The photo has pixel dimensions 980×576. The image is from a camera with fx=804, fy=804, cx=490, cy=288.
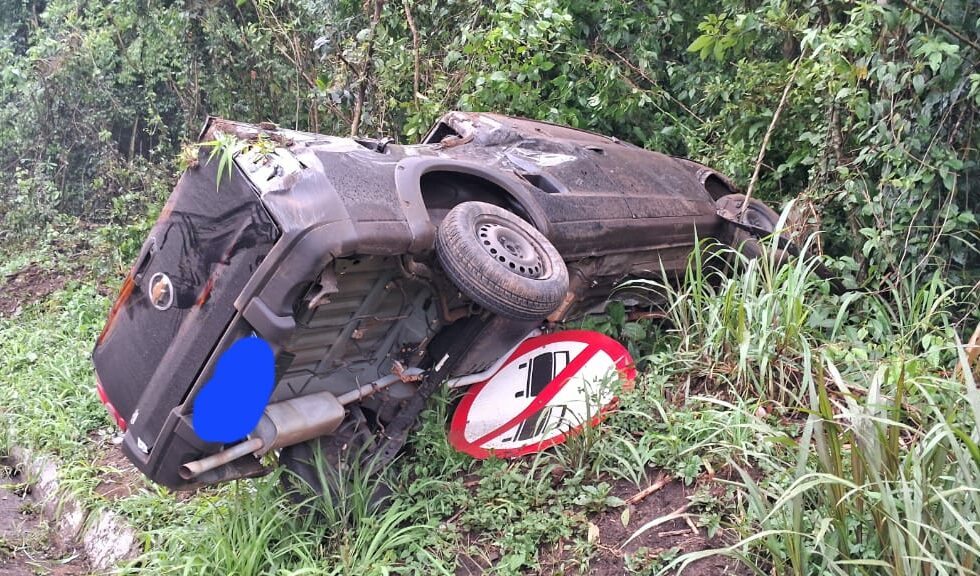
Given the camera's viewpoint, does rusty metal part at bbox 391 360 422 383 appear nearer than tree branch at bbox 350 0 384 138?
Yes

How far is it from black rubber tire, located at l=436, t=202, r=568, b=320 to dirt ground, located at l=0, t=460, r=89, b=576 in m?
2.42

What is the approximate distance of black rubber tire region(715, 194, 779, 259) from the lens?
170 inches

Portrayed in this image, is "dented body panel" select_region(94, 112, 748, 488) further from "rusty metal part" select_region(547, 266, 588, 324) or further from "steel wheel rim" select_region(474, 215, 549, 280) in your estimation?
"steel wheel rim" select_region(474, 215, 549, 280)

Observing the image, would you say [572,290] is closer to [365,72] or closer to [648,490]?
[648,490]

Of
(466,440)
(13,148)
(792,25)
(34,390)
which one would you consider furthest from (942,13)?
(13,148)

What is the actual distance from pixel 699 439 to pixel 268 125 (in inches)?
82.3

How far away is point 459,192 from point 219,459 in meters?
1.43

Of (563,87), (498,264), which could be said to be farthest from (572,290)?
(563,87)

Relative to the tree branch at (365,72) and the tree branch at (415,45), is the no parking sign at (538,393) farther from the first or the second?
the tree branch at (365,72)

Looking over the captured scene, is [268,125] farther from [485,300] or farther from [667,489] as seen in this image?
[667,489]

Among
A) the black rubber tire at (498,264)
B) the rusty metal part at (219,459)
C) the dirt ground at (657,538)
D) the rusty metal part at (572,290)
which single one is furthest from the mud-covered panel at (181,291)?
the dirt ground at (657,538)

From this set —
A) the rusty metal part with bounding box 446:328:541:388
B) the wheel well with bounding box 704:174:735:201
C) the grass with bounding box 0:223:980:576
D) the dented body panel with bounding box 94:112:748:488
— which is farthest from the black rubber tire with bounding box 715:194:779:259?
the rusty metal part with bounding box 446:328:541:388

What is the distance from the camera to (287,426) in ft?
9.66

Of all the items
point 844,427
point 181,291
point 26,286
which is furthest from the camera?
point 26,286
